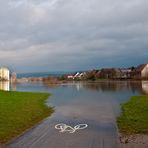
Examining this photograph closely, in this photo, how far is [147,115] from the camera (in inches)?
1053

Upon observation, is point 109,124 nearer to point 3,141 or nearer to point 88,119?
point 88,119

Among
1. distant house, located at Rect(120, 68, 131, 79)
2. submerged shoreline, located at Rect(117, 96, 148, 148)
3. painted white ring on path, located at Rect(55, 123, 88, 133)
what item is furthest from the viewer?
distant house, located at Rect(120, 68, 131, 79)

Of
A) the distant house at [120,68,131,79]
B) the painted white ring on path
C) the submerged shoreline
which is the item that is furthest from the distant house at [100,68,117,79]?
the painted white ring on path

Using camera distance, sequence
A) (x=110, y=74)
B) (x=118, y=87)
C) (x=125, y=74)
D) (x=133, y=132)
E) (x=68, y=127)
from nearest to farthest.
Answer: (x=133, y=132)
(x=68, y=127)
(x=118, y=87)
(x=125, y=74)
(x=110, y=74)

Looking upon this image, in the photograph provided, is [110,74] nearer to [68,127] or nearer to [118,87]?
[118,87]

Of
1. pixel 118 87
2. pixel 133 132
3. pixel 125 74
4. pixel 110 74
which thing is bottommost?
pixel 133 132

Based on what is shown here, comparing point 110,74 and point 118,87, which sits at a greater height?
point 110,74

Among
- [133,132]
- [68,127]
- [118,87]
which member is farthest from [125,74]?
[133,132]

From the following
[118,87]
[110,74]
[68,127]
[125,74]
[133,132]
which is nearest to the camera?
[133,132]

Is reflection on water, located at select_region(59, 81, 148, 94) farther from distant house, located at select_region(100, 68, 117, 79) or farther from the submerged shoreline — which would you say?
distant house, located at select_region(100, 68, 117, 79)

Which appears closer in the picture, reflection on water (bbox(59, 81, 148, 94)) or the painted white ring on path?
the painted white ring on path

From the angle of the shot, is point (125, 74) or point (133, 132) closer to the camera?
point (133, 132)

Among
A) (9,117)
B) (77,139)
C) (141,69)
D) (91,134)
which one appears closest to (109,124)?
(91,134)

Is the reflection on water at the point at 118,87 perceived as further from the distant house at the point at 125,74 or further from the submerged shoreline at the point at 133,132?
the distant house at the point at 125,74
